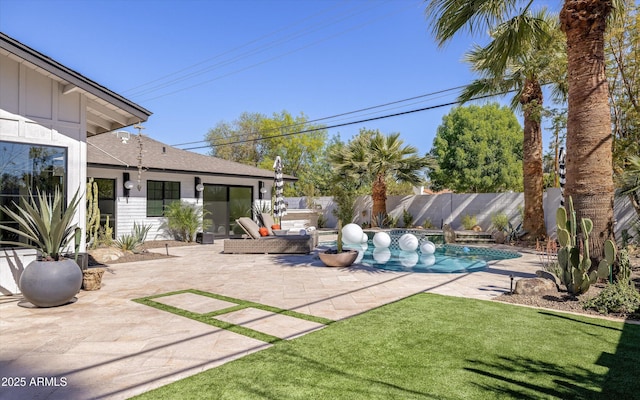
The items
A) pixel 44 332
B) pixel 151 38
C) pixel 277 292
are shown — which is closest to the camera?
pixel 44 332

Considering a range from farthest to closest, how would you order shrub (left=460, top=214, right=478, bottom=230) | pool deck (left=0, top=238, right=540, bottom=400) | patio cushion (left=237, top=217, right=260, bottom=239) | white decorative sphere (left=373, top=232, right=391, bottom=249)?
shrub (left=460, top=214, right=478, bottom=230)
white decorative sphere (left=373, top=232, right=391, bottom=249)
patio cushion (left=237, top=217, right=260, bottom=239)
pool deck (left=0, top=238, right=540, bottom=400)

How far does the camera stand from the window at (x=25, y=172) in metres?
6.42

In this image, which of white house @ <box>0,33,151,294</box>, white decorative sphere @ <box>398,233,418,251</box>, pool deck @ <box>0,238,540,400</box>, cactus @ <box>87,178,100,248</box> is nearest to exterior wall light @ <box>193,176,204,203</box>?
cactus @ <box>87,178,100,248</box>

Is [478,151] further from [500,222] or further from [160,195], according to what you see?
[160,195]

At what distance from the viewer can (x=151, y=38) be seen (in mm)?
21844

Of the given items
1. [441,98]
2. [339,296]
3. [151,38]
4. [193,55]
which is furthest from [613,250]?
[193,55]

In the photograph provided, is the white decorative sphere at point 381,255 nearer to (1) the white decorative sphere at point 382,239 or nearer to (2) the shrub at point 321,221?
(1) the white decorative sphere at point 382,239

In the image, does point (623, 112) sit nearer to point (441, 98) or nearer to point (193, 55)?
point (441, 98)

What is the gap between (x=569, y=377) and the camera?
3.40 metres

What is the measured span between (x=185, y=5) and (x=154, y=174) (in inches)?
372

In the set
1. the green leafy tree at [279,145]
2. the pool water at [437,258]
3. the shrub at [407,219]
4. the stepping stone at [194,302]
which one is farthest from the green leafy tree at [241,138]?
the stepping stone at [194,302]

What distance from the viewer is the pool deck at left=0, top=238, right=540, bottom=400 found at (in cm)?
348

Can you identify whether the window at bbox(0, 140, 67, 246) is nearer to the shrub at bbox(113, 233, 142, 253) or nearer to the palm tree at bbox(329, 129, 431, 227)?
the shrub at bbox(113, 233, 142, 253)

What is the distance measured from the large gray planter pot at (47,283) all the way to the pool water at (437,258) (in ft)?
21.9
